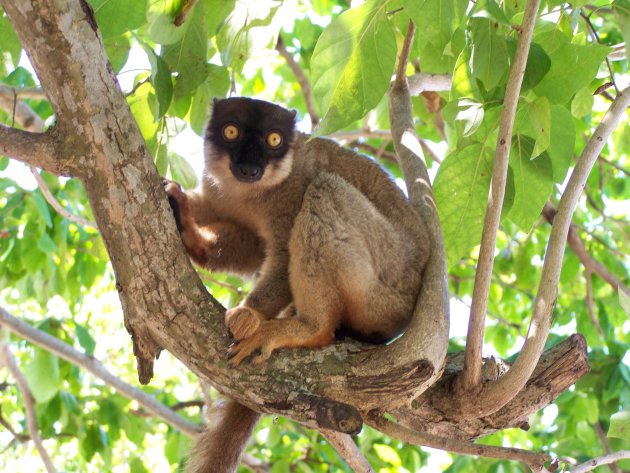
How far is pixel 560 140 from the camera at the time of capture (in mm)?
3914

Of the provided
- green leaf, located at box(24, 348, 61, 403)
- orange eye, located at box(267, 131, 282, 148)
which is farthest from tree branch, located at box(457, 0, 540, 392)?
green leaf, located at box(24, 348, 61, 403)

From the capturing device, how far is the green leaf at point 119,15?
396 cm

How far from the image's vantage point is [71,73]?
350 cm

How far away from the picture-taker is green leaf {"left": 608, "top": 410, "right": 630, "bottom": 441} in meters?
3.91

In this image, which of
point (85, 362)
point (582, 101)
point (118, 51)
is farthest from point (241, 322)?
point (85, 362)

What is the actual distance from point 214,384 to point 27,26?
2.07 m

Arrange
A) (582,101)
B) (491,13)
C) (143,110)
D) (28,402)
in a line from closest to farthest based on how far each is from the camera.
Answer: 1. (491,13)
2. (582,101)
3. (143,110)
4. (28,402)

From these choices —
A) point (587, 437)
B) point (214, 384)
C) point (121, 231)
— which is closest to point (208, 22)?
point (121, 231)

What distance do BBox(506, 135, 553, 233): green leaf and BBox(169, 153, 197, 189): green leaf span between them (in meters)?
2.50

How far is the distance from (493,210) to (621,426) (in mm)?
1545

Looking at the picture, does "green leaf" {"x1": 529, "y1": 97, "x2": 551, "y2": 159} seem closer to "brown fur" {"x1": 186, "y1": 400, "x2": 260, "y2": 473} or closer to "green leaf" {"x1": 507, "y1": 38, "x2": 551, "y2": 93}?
"green leaf" {"x1": 507, "y1": 38, "x2": 551, "y2": 93}

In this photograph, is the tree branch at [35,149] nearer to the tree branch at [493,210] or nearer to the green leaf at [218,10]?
the green leaf at [218,10]

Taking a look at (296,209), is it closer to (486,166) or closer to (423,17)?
(486,166)

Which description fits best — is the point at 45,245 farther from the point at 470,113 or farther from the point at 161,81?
the point at 470,113
